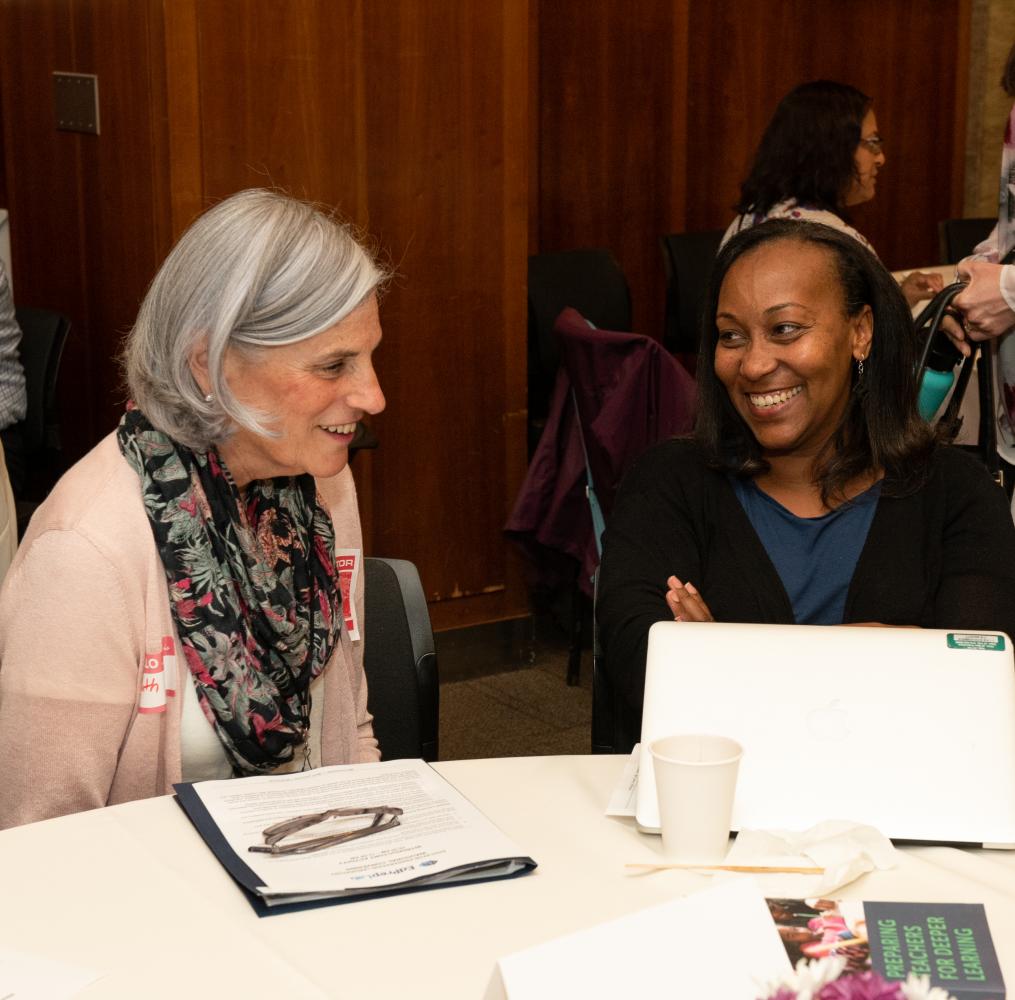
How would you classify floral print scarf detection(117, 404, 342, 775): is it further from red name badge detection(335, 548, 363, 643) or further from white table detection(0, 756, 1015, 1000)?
white table detection(0, 756, 1015, 1000)

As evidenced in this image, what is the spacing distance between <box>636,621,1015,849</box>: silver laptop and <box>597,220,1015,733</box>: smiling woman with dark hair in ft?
1.72

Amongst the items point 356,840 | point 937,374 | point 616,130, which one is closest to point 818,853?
point 356,840

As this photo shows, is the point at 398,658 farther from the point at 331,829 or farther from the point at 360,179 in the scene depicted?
the point at 360,179

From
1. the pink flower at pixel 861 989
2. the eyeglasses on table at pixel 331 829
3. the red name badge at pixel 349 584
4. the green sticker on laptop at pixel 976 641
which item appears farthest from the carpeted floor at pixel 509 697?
the pink flower at pixel 861 989

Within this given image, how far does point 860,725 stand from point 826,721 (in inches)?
1.3

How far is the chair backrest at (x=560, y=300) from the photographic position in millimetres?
4426

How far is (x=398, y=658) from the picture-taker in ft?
6.96

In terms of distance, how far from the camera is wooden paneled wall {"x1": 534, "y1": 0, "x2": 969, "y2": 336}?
16.9ft

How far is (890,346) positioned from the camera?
2141 millimetres

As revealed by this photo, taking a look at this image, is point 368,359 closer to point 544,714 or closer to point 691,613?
point 691,613

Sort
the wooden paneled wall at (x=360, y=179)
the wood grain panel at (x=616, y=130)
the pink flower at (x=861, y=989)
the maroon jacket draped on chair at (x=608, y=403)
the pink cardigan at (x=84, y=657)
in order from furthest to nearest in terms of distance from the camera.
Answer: the wood grain panel at (x=616, y=130) → the maroon jacket draped on chair at (x=608, y=403) → the wooden paneled wall at (x=360, y=179) → the pink cardigan at (x=84, y=657) → the pink flower at (x=861, y=989)

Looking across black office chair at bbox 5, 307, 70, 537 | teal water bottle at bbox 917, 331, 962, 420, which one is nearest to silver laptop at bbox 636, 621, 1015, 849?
teal water bottle at bbox 917, 331, 962, 420

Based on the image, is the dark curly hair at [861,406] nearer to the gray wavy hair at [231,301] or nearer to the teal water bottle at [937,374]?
the teal water bottle at [937,374]

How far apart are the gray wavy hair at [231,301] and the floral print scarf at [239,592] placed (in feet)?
0.17
